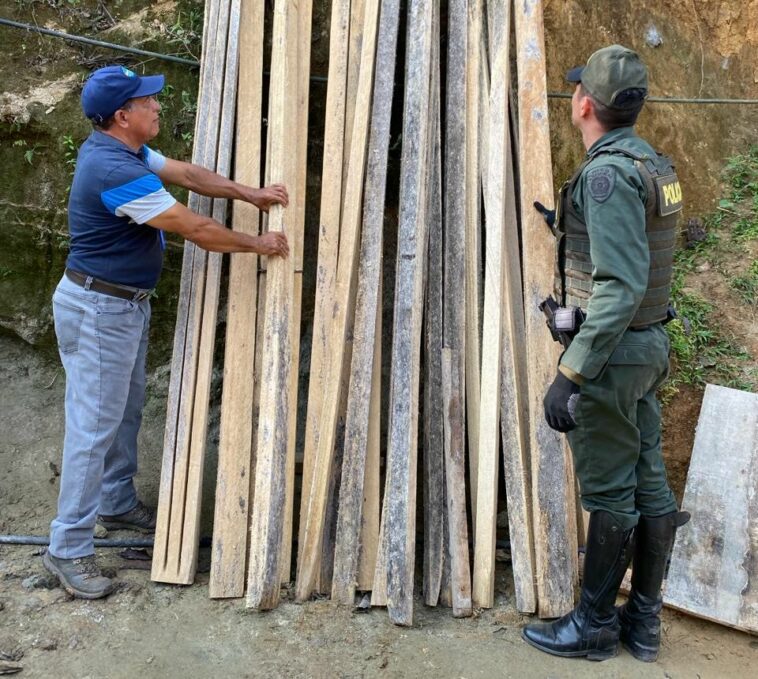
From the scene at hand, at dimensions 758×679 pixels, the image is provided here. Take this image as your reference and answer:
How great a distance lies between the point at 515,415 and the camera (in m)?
3.63

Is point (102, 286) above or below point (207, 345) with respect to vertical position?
above

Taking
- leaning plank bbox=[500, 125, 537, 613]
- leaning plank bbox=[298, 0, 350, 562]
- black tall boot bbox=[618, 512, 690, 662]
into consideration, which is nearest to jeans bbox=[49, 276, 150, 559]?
leaning plank bbox=[298, 0, 350, 562]

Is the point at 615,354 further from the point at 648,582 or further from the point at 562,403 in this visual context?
the point at 648,582

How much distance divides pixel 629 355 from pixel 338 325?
1.37 meters

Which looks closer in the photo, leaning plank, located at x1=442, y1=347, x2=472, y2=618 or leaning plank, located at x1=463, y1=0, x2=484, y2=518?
leaning plank, located at x1=442, y1=347, x2=472, y2=618

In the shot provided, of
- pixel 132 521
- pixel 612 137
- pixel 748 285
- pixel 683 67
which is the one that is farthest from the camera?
pixel 683 67

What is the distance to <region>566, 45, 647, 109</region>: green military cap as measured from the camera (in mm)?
2820

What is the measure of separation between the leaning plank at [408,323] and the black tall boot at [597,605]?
2.09 ft

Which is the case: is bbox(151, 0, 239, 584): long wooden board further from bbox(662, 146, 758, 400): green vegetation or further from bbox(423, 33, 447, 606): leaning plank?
bbox(662, 146, 758, 400): green vegetation

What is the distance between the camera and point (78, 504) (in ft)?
11.9

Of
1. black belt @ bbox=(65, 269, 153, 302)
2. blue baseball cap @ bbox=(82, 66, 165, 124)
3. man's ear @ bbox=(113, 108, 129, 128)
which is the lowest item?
black belt @ bbox=(65, 269, 153, 302)

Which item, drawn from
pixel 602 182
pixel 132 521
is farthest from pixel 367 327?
pixel 132 521

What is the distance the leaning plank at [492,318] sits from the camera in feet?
11.6

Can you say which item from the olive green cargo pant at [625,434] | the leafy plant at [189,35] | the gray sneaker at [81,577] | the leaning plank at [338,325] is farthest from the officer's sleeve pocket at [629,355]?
the leafy plant at [189,35]
